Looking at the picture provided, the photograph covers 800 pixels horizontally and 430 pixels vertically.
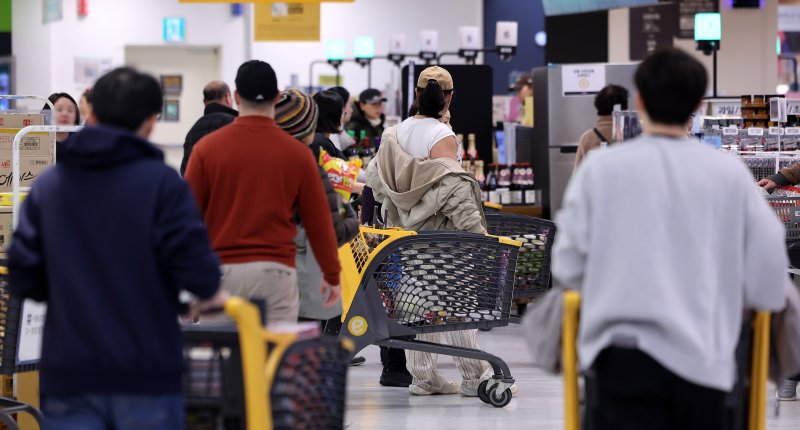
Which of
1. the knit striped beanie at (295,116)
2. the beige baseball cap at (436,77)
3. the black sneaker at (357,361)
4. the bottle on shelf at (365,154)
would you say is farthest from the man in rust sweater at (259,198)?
the bottle on shelf at (365,154)

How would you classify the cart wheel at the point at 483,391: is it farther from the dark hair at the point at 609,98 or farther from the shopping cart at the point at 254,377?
the shopping cart at the point at 254,377

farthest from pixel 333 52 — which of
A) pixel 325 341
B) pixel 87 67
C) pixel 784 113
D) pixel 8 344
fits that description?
pixel 325 341

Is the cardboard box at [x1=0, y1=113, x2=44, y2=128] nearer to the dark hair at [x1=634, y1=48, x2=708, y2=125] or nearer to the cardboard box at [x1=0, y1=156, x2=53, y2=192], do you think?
the cardboard box at [x1=0, y1=156, x2=53, y2=192]

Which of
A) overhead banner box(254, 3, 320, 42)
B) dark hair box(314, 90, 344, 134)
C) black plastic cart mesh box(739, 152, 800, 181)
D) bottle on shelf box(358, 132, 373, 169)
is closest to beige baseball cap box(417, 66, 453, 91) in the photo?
dark hair box(314, 90, 344, 134)

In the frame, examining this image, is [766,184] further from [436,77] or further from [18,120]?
[18,120]

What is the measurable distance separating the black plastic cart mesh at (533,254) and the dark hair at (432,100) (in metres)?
0.89

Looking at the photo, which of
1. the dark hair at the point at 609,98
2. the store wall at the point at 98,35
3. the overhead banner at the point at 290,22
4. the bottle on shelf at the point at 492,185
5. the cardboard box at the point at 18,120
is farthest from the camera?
the store wall at the point at 98,35

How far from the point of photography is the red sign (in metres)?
17.4

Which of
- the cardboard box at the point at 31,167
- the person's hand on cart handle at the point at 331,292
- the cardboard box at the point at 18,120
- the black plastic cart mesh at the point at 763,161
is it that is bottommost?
the person's hand on cart handle at the point at 331,292

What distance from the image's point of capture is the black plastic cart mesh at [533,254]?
654 centimetres

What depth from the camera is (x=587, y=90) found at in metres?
10.2

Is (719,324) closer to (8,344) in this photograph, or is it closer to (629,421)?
(629,421)

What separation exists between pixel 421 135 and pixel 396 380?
1401 millimetres

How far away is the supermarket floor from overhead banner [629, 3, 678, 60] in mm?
11684
